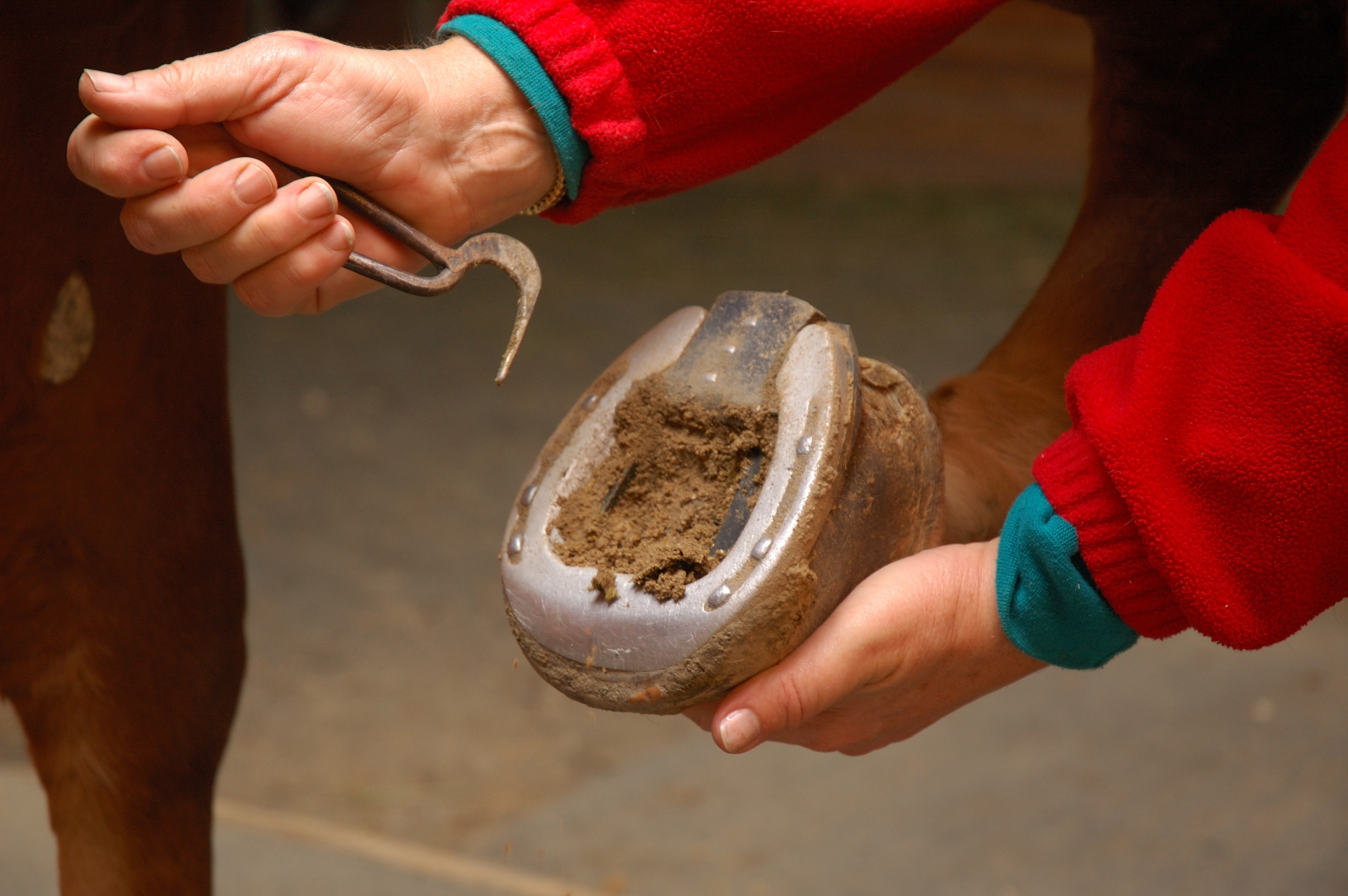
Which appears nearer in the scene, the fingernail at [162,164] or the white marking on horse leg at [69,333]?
the fingernail at [162,164]

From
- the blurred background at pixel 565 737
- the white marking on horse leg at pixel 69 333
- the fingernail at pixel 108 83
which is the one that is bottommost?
the blurred background at pixel 565 737

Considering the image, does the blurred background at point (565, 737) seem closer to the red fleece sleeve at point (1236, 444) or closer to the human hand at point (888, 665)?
the human hand at point (888, 665)

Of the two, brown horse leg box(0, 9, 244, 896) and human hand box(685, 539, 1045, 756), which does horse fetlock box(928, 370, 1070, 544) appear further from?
brown horse leg box(0, 9, 244, 896)

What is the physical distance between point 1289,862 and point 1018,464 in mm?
659

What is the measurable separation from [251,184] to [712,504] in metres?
0.26

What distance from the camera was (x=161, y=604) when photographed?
2.68ft

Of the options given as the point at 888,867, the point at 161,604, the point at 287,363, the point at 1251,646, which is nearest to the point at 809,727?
the point at 1251,646

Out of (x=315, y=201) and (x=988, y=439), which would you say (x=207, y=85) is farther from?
(x=988, y=439)

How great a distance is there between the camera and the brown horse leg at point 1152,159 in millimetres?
783

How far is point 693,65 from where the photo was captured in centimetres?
65

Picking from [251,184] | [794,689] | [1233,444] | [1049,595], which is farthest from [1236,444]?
[251,184]

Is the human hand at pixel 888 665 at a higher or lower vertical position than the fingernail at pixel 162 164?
Answer: lower

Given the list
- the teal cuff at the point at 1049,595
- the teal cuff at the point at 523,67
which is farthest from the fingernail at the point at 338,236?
the teal cuff at the point at 1049,595

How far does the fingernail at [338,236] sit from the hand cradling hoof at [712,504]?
0.16 metres
